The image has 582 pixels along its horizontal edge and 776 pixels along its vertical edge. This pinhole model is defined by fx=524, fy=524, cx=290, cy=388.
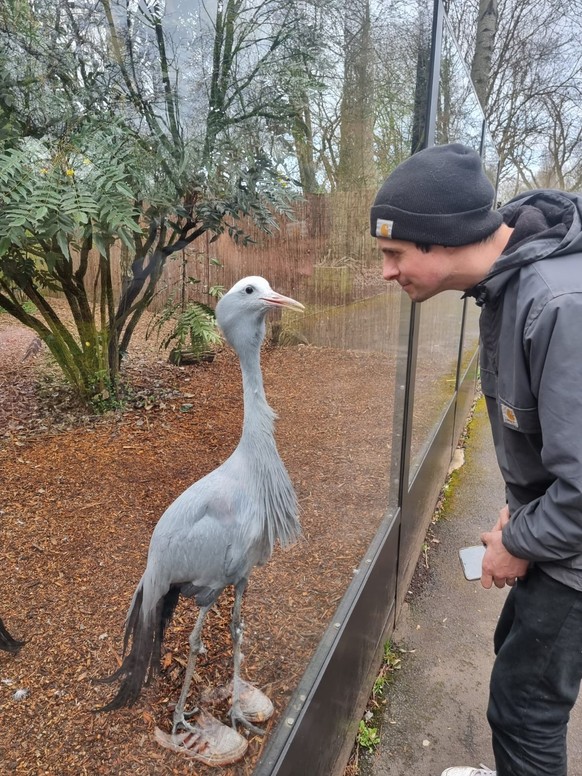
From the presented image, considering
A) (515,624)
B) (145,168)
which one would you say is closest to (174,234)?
(145,168)

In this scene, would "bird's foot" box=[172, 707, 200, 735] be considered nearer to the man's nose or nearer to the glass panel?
the man's nose

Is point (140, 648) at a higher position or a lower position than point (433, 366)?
lower

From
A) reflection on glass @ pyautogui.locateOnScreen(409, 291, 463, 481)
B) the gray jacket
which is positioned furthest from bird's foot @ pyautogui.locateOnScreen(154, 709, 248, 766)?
reflection on glass @ pyautogui.locateOnScreen(409, 291, 463, 481)

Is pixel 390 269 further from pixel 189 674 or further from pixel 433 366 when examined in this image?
pixel 433 366

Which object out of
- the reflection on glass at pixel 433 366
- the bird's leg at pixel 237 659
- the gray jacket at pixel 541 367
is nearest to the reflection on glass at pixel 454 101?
the reflection on glass at pixel 433 366

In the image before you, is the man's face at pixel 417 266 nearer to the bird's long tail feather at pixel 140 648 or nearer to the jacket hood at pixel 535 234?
the jacket hood at pixel 535 234

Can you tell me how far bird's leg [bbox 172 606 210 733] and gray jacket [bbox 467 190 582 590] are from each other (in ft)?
3.00

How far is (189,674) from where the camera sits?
157 cm

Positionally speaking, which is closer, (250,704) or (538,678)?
(538,678)

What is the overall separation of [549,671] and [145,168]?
1.86m

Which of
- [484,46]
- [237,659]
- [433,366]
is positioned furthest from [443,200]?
[484,46]

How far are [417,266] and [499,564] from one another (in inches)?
35.3

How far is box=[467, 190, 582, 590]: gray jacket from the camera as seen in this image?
3.88ft

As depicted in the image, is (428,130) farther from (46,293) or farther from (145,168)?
(46,293)
